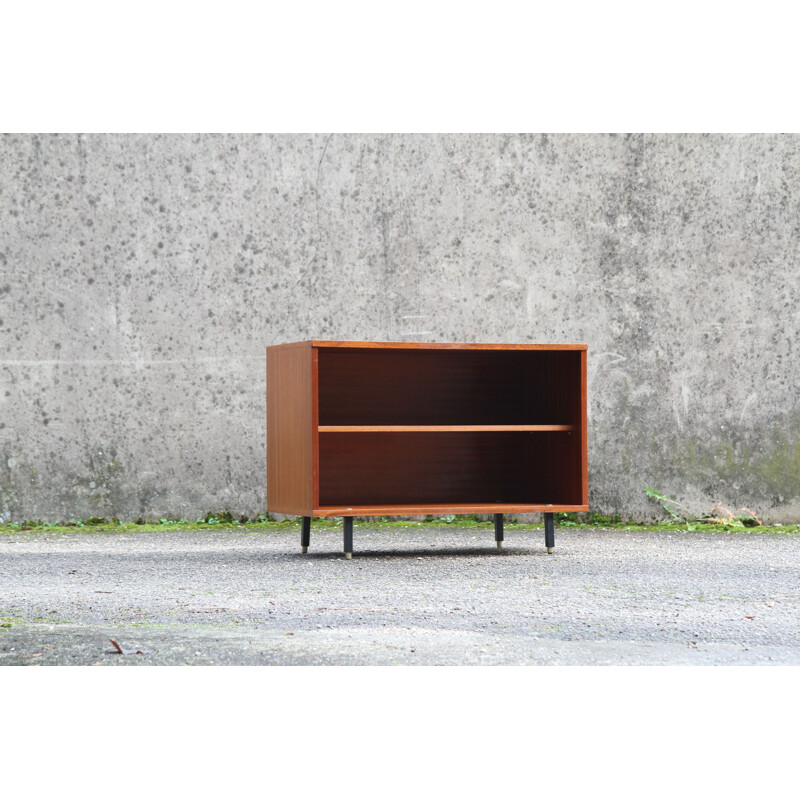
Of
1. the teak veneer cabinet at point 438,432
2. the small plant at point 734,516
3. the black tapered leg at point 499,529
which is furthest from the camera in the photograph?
the small plant at point 734,516

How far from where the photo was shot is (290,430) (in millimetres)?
5430

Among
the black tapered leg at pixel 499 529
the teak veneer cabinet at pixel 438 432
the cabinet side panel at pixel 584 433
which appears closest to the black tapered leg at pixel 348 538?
the teak veneer cabinet at pixel 438 432

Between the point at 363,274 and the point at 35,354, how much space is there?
216cm

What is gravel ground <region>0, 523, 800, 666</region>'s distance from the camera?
10.3 feet

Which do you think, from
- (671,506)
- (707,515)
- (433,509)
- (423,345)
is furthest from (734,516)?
(423,345)

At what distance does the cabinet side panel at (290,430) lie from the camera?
518 cm

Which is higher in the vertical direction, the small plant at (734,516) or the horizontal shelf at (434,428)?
the horizontal shelf at (434,428)

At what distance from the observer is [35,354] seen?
6.82m

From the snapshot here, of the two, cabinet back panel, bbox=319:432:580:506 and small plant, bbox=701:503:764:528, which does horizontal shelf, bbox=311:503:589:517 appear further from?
small plant, bbox=701:503:764:528

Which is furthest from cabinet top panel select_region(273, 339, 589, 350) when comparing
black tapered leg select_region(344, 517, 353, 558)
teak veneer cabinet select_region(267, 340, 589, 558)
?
black tapered leg select_region(344, 517, 353, 558)

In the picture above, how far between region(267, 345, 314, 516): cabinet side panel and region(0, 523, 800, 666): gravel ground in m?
0.33

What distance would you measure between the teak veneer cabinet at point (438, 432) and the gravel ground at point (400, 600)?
0.96ft

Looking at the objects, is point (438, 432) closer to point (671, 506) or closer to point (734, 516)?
point (671, 506)

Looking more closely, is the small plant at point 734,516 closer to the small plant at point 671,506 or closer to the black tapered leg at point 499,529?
the small plant at point 671,506
